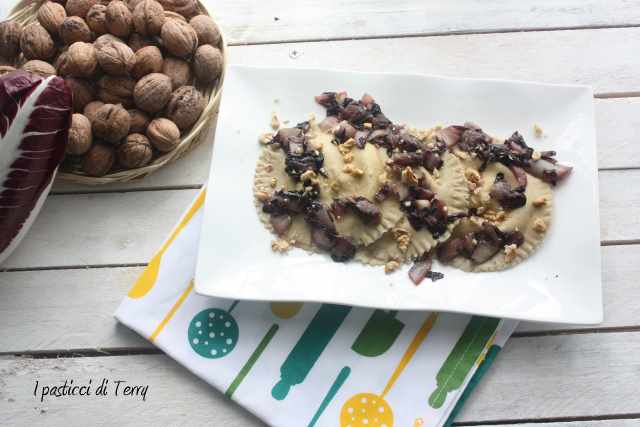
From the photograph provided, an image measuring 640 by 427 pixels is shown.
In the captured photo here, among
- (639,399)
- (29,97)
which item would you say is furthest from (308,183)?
(639,399)

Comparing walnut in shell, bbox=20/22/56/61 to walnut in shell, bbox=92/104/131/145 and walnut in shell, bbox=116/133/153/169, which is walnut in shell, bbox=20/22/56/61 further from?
walnut in shell, bbox=116/133/153/169

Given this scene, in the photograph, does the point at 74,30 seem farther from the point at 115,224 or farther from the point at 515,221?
the point at 515,221

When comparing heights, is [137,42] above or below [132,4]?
below

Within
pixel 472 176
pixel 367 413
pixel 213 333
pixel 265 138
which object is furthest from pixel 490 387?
pixel 265 138

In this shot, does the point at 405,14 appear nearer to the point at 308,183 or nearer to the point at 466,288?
the point at 308,183

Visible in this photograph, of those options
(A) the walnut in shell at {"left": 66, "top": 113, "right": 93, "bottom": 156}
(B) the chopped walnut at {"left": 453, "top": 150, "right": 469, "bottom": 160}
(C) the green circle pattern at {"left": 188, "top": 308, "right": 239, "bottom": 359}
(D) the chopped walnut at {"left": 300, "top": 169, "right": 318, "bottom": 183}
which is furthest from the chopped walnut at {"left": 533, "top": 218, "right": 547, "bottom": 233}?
(A) the walnut in shell at {"left": 66, "top": 113, "right": 93, "bottom": 156}

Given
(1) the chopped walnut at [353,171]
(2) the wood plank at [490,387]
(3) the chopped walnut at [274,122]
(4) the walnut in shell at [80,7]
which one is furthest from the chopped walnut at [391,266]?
(4) the walnut in shell at [80,7]

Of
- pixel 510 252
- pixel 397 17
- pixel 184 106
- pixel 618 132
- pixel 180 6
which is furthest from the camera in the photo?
pixel 397 17
